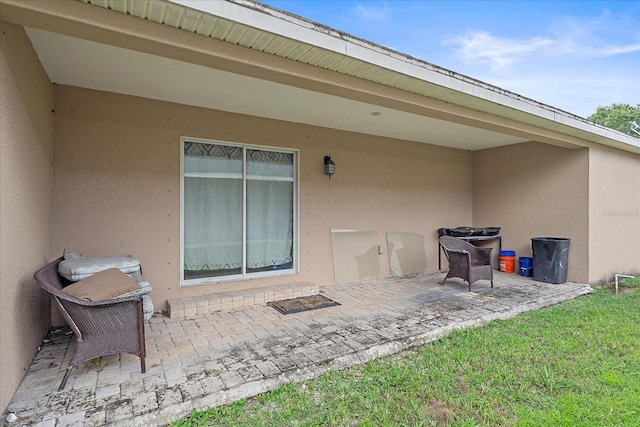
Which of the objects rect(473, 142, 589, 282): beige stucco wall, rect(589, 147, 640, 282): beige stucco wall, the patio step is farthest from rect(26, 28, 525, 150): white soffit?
the patio step

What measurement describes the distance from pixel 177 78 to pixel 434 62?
2.80 metres

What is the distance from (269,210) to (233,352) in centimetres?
251

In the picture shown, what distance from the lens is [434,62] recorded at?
11.5 ft

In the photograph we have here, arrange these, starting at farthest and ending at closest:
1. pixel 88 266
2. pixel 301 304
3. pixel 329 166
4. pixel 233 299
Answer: pixel 329 166
pixel 301 304
pixel 233 299
pixel 88 266

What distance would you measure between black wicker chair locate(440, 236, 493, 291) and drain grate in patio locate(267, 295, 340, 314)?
2.26 m

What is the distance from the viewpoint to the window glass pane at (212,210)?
14.9 ft

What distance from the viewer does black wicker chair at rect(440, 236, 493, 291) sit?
5.31 m

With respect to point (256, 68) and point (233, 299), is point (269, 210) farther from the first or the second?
point (256, 68)

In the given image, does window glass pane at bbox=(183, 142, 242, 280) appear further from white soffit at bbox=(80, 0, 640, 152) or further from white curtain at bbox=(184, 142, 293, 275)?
white soffit at bbox=(80, 0, 640, 152)

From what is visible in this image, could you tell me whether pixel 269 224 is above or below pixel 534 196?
below

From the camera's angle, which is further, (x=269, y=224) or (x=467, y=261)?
(x=467, y=261)

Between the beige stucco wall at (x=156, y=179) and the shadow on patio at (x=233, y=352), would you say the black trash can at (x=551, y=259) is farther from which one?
the beige stucco wall at (x=156, y=179)

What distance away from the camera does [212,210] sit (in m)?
4.70

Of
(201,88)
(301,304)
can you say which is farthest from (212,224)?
(201,88)
